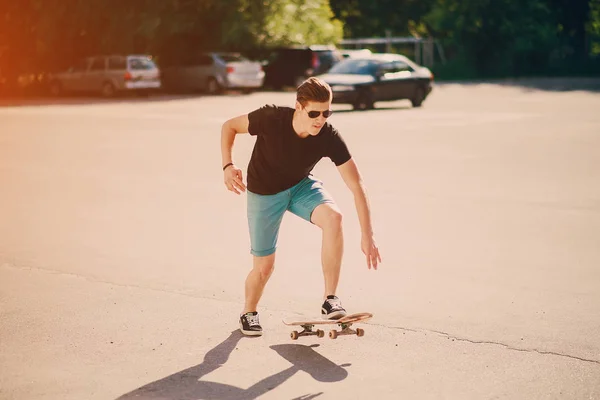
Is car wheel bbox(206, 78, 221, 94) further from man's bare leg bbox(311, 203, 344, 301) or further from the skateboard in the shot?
the skateboard

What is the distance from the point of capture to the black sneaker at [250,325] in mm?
5723

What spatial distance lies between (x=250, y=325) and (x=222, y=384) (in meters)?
0.97

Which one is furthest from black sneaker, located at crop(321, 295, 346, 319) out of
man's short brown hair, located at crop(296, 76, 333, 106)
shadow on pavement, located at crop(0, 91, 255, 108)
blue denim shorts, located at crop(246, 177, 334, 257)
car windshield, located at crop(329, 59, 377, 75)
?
shadow on pavement, located at crop(0, 91, 255, 108)

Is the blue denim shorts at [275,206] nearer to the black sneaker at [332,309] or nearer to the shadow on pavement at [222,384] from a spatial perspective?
the black sneaker at [332,309]

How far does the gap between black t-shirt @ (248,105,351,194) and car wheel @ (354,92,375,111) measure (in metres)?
22.7

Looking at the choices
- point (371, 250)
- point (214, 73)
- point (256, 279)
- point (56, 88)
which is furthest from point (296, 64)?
point (371, 250)

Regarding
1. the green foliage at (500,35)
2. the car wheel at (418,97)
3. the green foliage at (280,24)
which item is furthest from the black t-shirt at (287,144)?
the green foliage at (500,35)

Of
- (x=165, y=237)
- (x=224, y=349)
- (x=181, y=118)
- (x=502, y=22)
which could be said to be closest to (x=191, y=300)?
(x=224, y=349)

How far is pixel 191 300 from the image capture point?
6660mm

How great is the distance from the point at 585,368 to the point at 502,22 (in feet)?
168

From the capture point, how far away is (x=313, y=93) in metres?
5.27

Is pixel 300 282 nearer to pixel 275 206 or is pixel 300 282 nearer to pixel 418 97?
pixel 275 206

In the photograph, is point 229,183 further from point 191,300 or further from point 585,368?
point 585,368

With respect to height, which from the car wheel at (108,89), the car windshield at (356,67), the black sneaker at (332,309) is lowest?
the car wheel at (108,89)
